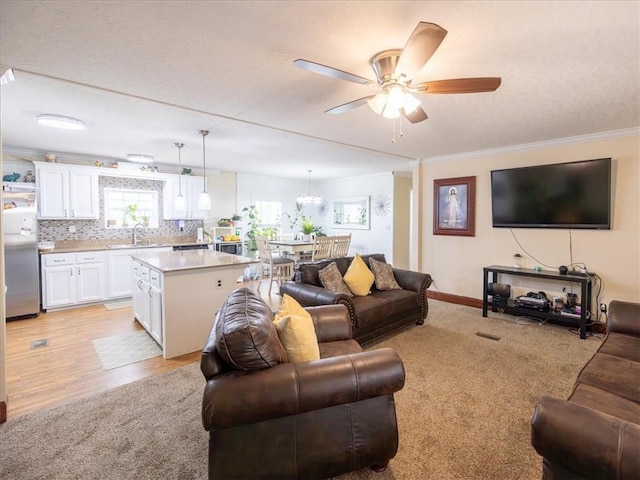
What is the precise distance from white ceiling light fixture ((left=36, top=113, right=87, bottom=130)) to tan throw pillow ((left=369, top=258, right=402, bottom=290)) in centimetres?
376

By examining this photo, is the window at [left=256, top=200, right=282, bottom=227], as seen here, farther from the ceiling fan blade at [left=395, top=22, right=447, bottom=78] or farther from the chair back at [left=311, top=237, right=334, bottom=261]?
the ceiling fan blade at [left=395, top=22, right=447, bottom=78]

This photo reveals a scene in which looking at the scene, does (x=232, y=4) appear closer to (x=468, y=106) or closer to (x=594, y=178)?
(x=468, y=106)

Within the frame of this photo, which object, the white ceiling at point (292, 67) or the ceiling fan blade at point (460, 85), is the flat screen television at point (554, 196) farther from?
the ceiling fan blade at point (460, 85)

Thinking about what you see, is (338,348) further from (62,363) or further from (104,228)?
(104,228)

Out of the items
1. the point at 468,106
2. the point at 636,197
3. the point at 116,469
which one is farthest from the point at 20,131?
the point at 636,197

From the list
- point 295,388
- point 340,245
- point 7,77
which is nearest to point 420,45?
point 295,388

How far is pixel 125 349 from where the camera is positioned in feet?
11.0

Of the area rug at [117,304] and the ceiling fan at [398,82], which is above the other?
the ceiling fan at [398,82]

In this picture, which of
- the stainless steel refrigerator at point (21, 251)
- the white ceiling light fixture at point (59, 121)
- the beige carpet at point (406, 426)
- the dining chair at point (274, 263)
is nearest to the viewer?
the beige carpet at point (406, 426)

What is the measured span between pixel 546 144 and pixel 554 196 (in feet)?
2.41

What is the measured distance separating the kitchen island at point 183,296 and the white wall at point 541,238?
345 cm

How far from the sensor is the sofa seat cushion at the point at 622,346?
2054 mm

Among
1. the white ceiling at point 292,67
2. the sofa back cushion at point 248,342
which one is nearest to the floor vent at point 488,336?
the white ceiling at point 292,67

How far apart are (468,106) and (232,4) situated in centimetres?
229
